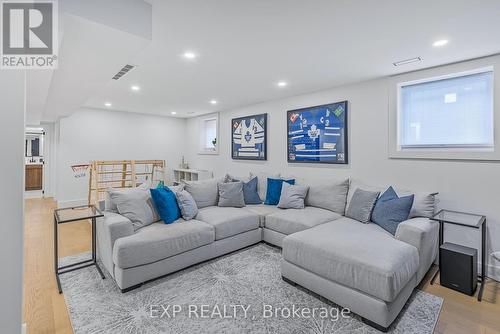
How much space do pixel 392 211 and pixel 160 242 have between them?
2521 millimetres

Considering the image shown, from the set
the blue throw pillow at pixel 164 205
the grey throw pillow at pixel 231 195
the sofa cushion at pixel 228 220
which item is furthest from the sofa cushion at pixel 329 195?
the blue throw pillow at pixel 164 205

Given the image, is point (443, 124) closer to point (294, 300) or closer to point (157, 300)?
point (294, 300)

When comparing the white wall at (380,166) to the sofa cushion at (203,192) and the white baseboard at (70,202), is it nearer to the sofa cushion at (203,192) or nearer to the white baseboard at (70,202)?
the sofa cushion at (203,192)

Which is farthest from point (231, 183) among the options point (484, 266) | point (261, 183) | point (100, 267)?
point (484, 266)

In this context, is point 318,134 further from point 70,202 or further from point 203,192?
point 70,202

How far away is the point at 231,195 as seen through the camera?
3914mm

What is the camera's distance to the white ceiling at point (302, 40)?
1.85 metres

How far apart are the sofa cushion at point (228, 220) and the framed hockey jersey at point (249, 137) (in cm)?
176

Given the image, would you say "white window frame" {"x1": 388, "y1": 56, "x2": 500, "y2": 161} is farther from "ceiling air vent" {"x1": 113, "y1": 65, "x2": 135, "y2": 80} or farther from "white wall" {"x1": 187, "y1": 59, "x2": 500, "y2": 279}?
"ceiling air vent" {"x1": 113, "y1": 65, "x2": 135, "y2": 80}

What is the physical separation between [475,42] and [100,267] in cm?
451

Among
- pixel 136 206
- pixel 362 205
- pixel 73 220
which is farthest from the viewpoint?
pixel 362 205

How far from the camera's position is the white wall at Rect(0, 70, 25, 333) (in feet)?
4.62

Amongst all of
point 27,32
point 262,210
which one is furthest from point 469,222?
point 27,32

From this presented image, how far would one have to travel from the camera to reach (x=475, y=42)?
2.34 metres
